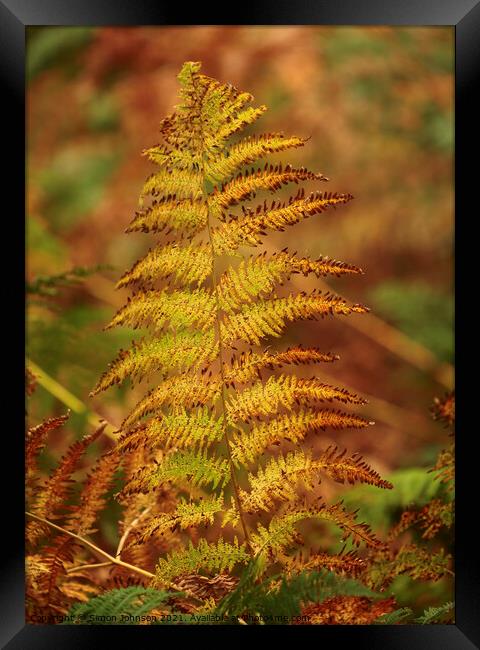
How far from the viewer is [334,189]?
84.8 inches

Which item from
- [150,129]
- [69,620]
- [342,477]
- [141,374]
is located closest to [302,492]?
[342,477]

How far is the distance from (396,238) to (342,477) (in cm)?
69

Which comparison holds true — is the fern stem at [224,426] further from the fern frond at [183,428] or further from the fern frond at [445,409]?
the fern frond at [445,409]

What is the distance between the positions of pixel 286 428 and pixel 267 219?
56 cm

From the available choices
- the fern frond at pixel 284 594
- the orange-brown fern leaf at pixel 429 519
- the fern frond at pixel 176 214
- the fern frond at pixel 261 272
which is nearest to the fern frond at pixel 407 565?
the orange-brown fern leaf at pixel 429 519

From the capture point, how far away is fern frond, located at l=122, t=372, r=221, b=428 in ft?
6.67

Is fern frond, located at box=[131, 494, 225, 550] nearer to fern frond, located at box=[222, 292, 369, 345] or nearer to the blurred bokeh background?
the blurred bokeh background

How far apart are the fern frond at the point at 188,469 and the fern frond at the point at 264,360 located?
219 millimetres

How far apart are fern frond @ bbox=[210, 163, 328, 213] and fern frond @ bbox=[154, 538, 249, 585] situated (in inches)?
35.9

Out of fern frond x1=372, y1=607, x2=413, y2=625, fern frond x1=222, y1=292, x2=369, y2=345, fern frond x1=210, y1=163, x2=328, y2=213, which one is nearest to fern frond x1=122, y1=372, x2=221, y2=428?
fern frond x1=222, y1=292, x2=369, y2=345

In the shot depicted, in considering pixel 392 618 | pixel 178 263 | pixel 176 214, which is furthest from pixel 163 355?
pixel 392 618

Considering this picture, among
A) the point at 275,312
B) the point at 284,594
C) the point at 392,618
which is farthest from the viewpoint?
the point at 392,618

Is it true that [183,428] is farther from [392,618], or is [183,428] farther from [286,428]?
[392,618]
